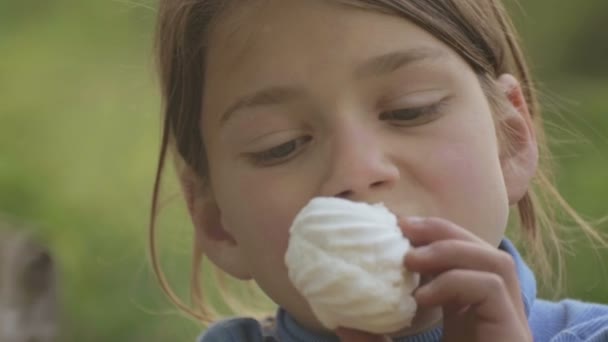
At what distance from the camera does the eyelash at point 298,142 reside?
1485mm

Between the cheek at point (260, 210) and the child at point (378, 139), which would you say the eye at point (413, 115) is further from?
the cheek at point (260, 210)

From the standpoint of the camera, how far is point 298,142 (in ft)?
4.93

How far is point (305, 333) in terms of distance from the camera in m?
1.67

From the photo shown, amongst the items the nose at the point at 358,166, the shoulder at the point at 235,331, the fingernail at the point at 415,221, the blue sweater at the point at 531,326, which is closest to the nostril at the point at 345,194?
the nose at the point at 358,166

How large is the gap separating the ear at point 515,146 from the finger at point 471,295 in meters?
0.37

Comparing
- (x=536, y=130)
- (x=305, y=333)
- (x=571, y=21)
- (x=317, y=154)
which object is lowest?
(x=571, y=21)

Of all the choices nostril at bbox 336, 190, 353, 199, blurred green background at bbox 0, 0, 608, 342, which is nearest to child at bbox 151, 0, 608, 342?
nostril at bbox 336, 190, 353, 199

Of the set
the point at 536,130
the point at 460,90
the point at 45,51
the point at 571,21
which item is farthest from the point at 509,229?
the point at 45,51

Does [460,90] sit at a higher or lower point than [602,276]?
higher

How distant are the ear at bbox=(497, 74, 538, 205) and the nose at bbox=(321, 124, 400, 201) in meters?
0.30

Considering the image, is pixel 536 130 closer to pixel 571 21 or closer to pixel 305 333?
pixel 305 333

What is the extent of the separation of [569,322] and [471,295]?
1.66 feet

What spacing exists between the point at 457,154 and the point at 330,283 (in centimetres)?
30

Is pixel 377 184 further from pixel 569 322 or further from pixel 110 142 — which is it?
pixel 110 142
